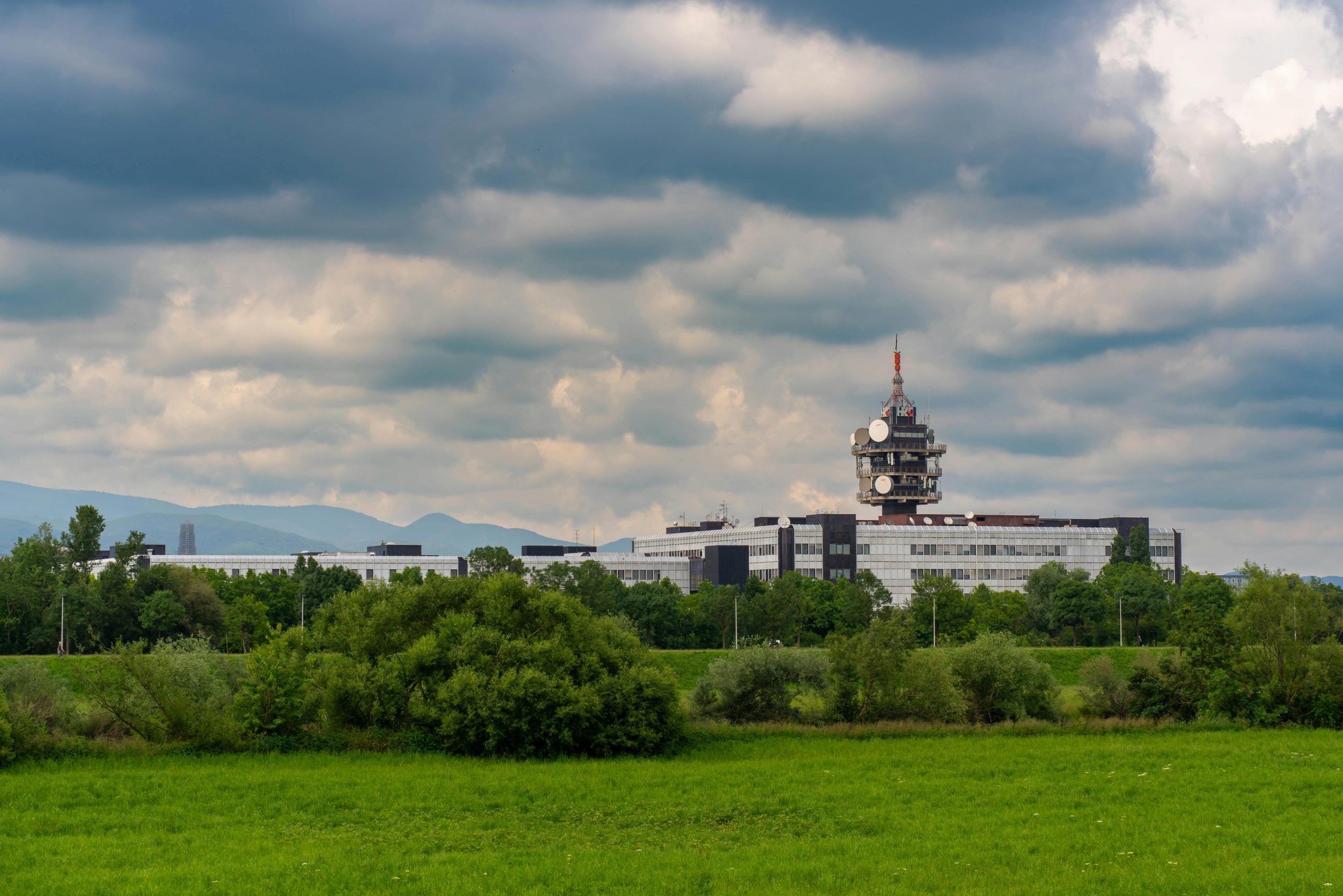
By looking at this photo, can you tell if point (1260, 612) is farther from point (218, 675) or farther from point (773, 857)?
point (218, 675)

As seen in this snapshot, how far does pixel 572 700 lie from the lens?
54250 mm

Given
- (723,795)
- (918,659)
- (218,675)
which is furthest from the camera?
(918,659)

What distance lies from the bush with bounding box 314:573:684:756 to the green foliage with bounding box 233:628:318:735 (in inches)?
95.1

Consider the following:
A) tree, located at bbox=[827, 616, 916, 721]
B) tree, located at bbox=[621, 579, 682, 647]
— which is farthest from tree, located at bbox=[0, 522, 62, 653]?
tree, located at bbox=[827, 616, 916, 721]

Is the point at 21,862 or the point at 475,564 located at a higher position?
the point at 475,564

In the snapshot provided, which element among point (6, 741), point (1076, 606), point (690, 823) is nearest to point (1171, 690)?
point (690, 823)

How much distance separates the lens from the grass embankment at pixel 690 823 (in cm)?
3225

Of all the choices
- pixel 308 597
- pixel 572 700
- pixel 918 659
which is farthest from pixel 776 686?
pixel 308 597

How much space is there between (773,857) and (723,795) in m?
9.31

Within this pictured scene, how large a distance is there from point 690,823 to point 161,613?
3793 inches

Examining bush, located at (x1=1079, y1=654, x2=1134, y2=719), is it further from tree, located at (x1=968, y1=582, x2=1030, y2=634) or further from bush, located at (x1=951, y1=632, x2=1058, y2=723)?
tree, located at (x1=968, y1=582, x2=1030, y2=634)

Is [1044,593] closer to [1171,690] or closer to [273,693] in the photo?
[1171,690]

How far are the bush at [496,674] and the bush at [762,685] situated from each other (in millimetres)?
9786

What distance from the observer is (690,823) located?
131 feet
